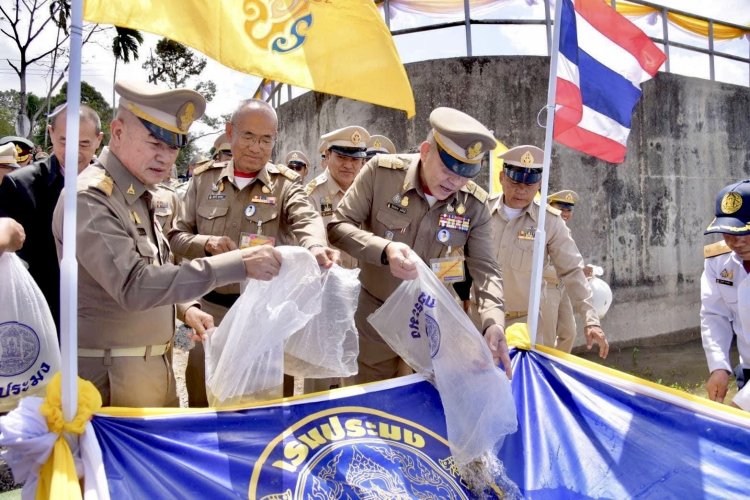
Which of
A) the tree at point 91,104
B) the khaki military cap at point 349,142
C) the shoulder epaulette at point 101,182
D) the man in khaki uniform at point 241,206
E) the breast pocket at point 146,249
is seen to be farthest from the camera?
the tree at point 91,104

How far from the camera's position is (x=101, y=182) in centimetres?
186

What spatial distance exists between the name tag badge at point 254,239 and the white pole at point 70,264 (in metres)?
1.25

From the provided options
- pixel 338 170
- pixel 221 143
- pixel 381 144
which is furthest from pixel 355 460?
pixel 221 143

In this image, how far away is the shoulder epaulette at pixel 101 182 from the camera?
184 centimetres

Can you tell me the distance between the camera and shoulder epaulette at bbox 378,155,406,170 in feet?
9.30

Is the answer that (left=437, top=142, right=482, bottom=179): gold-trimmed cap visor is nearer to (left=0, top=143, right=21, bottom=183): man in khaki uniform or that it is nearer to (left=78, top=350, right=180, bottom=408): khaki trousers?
(left=78, top=350, right=180, bottom=408): khaki trousers

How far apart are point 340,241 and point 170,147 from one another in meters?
0.89

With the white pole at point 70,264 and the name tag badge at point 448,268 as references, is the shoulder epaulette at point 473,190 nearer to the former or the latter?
the name tag badge at point 448,268

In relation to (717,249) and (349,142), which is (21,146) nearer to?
(349,142)

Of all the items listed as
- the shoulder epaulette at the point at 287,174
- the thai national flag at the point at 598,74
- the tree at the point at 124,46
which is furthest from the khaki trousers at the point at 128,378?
the tree at the point at 124,46

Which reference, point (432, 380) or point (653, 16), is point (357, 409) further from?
point (653, 16)

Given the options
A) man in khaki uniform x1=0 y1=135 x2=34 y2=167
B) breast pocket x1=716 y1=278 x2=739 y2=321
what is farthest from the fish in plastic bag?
man in khaki uniform x1=0 y1=135 x2=34 y2=167

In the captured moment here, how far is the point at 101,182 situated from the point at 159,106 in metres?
0.31

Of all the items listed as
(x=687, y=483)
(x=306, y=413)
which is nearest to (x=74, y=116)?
(x=306, y=413)
